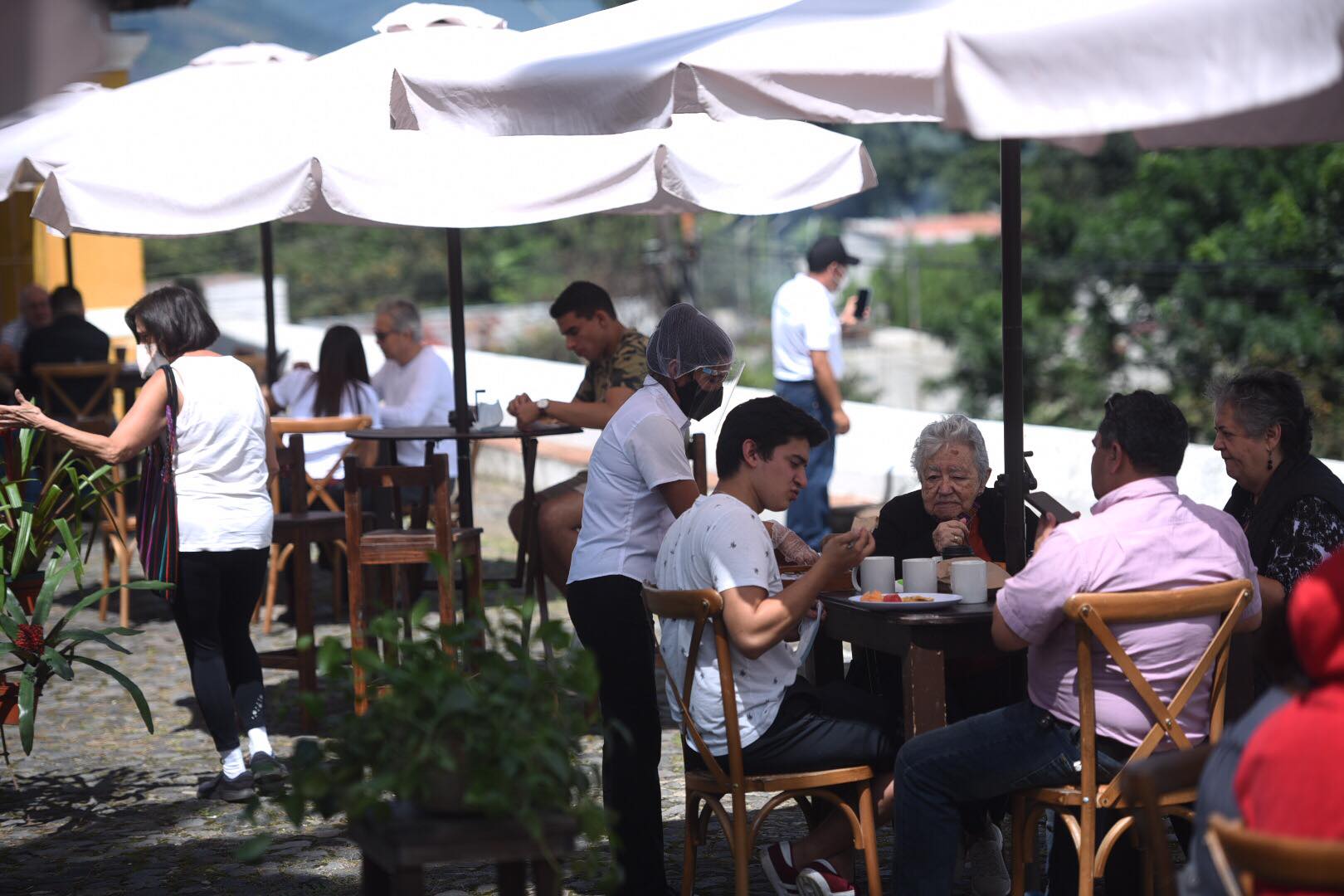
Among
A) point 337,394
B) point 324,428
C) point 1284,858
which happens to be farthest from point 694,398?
point 337,394

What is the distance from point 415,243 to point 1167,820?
38.4 m

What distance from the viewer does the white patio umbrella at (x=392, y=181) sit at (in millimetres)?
5598

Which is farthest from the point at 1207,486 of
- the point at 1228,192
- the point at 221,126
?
the point at 1228,192

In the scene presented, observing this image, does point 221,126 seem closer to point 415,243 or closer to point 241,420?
point 241,420

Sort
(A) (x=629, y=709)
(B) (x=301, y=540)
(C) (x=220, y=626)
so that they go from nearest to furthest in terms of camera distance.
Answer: (A) (x=629, y=709) < (C) (x=220, y=626) < (B) (x=301, y=540)

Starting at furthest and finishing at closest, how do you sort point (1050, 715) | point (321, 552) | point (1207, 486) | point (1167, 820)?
point (321, 552) < point (1207, 486) < point (1167, 820) < point (1050, 715)

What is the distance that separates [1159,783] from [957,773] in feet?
3.62

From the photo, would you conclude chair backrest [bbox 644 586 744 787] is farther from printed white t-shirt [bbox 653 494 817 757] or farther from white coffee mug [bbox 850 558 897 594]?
white coffee mug [bbox 850 558 897 594]

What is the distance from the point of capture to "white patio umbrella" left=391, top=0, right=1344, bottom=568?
8.70 ft

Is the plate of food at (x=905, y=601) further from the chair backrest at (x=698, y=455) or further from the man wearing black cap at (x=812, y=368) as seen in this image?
the man wearing black cap at (x=812, y=368)

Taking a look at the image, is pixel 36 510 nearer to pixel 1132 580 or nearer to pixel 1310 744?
pixel 1132 580

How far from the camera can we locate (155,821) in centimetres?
496

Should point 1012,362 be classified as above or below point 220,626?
above

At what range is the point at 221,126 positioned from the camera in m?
6.16
